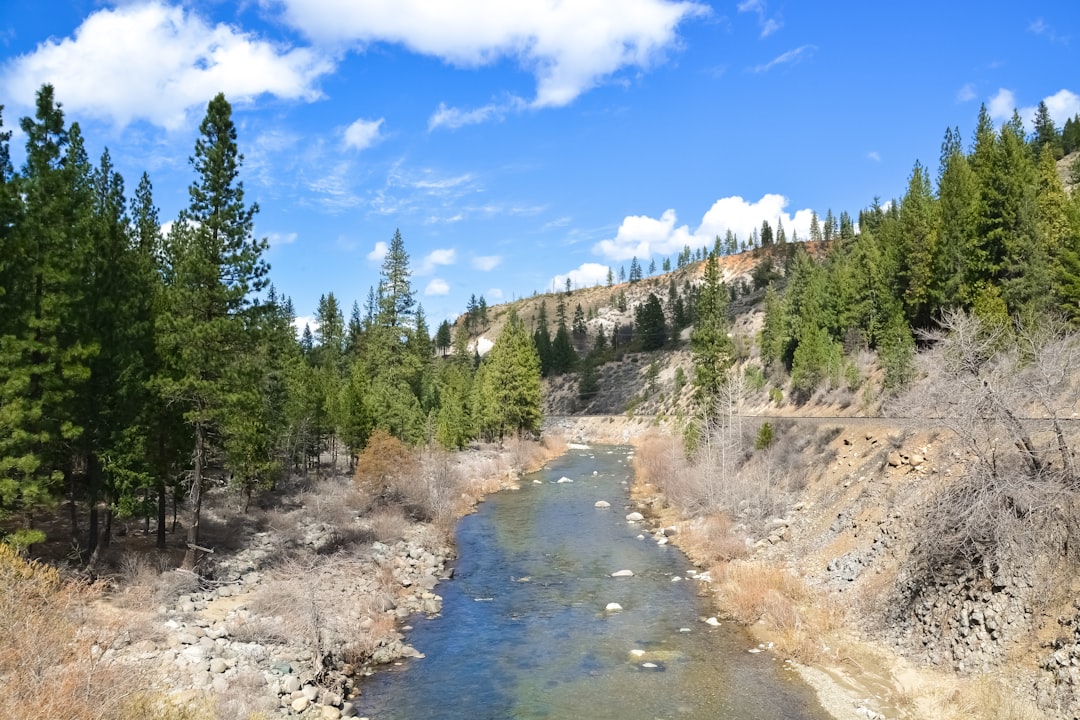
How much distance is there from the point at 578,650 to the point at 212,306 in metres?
18.0

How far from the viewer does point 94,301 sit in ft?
76.8

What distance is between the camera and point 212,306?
83.3 feet

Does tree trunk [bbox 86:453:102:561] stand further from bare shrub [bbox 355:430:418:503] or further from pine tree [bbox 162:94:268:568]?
bare shrub [bbox 355:430:418:503]

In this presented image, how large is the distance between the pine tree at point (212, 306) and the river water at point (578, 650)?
35.6 ft

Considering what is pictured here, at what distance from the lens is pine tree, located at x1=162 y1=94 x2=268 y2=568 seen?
965 inches

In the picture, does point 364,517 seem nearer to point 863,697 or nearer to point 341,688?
point 341,688

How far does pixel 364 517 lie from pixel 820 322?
51.6 metres

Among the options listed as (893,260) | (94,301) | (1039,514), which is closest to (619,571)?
(1039,514)

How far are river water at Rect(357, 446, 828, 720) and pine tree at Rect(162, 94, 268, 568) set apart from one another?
10854mm

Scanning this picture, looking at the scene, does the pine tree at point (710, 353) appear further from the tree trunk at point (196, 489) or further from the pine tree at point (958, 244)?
the tree trunk at point (196, 489)

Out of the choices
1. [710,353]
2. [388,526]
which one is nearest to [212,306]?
[388,526]

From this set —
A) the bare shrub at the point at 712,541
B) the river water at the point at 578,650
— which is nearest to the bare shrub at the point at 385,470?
the river water at the point at 578,650

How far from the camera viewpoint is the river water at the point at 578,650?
56.4 feet

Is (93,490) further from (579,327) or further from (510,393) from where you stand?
(579,327)
